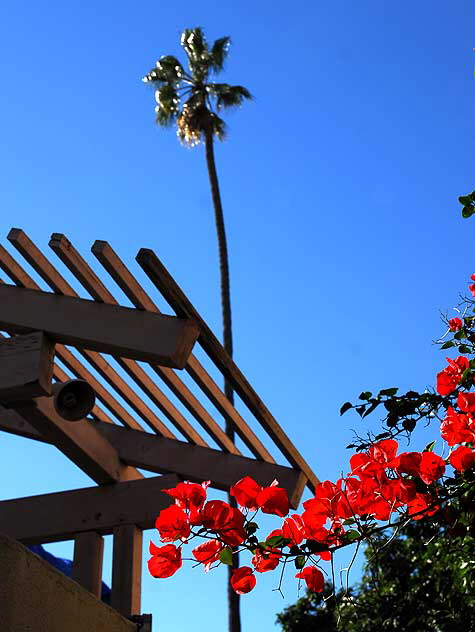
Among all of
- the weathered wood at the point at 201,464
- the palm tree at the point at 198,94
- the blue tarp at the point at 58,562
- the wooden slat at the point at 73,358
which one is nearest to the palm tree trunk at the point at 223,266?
the palm tree at the point at 198,94

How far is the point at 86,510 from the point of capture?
5281mm

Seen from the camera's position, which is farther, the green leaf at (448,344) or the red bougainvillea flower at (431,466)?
the green leaf at (448,344)

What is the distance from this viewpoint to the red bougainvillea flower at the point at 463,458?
2027mm

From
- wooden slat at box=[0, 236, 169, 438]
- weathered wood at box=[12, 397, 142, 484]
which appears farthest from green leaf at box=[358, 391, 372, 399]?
weathered wood at box=[12, 397, 142, 484]

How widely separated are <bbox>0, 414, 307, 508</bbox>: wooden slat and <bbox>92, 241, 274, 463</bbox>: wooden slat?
0.30 feet

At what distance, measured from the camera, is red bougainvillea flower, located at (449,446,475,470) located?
6.65 ft

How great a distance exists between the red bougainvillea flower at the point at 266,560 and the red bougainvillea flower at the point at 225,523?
0.21ft

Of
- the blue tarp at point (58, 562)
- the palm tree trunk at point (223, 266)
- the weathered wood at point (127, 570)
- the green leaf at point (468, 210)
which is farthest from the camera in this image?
the palm tree trunk at point (223, 266)

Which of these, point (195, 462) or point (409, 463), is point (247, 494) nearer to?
point (409, 463)

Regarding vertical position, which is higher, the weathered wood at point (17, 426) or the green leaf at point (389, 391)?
the weathered wood at point (17, 426)

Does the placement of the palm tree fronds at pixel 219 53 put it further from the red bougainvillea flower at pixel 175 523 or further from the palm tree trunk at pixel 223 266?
the red bougainvillea flower at pixel 175 523

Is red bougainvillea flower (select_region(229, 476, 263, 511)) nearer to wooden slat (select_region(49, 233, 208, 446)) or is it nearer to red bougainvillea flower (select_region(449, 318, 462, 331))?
red bougainvillea flower (select_region(449, 318, 462, 331))

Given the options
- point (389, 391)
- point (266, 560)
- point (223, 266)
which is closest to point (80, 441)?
point (389, 391)

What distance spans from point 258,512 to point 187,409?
304 cm
